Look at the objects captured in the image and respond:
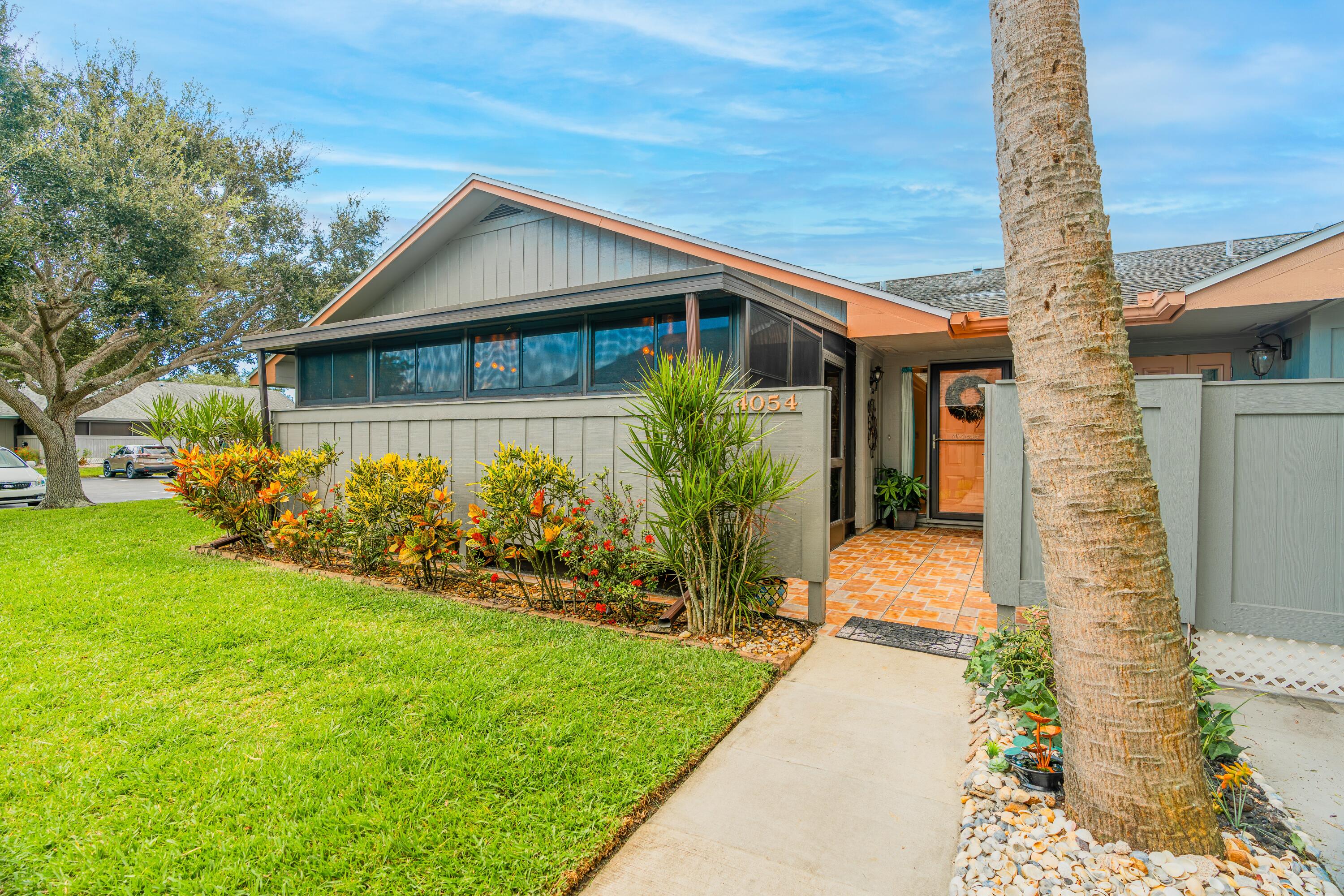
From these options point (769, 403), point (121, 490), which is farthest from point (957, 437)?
point (121, 490)

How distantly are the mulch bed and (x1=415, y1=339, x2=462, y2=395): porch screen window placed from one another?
186 centimetres

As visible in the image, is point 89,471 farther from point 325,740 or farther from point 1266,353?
point 1266,353

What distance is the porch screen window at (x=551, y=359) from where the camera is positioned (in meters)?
5.16

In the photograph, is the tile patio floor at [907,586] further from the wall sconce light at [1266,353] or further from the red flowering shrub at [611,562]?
the wall sconce light at [1266,353]

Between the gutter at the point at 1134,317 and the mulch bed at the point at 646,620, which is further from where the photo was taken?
the gutter at the point at 1134,317

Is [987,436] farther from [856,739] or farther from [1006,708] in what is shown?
[856,739]

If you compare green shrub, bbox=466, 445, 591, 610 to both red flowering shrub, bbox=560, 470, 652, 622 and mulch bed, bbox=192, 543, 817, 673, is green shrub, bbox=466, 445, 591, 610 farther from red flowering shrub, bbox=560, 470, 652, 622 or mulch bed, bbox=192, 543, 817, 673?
mulch bed, bbox=192, 543, 817, 673

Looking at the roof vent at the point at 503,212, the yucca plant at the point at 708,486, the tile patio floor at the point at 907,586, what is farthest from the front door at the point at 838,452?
the roof vent at the point at 503,212

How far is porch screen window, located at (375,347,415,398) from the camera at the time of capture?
626 centimetres

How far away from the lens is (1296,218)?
973cm

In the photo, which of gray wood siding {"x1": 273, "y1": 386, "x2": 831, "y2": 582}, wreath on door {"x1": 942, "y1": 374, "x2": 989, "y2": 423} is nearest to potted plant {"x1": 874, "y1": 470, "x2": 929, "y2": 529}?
wreath on door {"x1": 942, "y1": 374, "x2": 989, "y2": 423}

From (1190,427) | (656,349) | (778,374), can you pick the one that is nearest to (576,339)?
(656,349)

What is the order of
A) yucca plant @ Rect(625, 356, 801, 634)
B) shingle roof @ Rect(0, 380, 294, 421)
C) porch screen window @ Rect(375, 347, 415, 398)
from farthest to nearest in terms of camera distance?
1. shingle roof @ Rect(0, 380, 294, 421)
2. porch screen window @ Rect(375, 347, 415, 398)
3. yucca plant @ Rect(625, 356, 801, 634)

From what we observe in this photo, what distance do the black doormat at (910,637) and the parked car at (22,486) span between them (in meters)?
13.7
